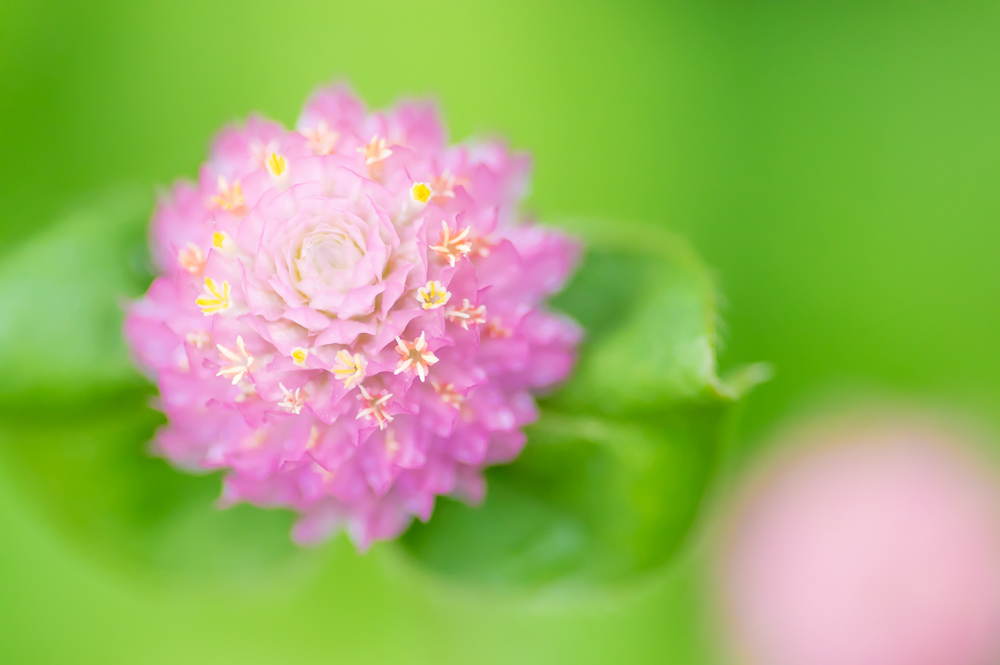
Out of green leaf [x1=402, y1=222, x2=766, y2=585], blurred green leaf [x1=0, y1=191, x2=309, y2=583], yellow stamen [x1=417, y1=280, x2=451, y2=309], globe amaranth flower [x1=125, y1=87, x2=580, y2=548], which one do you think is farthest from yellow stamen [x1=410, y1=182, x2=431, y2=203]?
blurred green leaf [x1=0, y1=191, x2=309, y2=583]

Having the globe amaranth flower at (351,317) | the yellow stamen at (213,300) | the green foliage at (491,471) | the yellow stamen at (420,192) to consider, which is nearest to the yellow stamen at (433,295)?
the globe amaranth flower at (351,317)

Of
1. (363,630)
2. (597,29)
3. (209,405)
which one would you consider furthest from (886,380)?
(209,405)

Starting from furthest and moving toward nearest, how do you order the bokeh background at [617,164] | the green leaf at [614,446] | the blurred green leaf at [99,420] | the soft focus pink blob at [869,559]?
the bokeh background at [617,164] < the soft focus pink blob at [869,559] < the blurred green leaf at [99,420] < the green leaf at [614,446]

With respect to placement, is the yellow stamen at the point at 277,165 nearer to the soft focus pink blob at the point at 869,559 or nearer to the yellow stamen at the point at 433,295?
the yellow stamen at the point at 433,295

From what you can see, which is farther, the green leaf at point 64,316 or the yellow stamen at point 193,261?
the green leaf at point 64,316

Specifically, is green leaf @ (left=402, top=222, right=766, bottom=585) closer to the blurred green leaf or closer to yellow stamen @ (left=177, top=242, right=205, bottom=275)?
the blurred green leaf

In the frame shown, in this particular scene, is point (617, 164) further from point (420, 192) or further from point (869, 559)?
point (420, 192)
